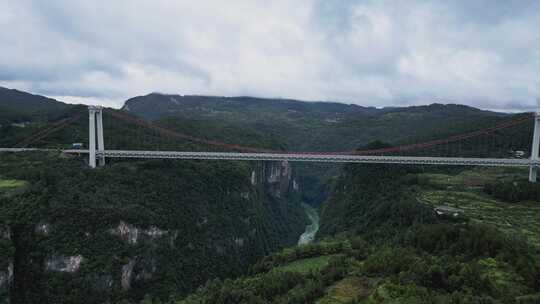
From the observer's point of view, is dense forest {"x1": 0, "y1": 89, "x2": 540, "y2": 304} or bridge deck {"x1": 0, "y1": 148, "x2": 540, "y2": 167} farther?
bridge deck {"x1": 0, "y1": 148, "x2": 540, "y2": 167}

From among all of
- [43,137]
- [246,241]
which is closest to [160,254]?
[246,241]

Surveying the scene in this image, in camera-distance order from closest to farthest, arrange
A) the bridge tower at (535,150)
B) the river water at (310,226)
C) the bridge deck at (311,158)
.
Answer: the bridge tower at (535,150)
the bridge deck at (311,158)
the river water at (310,226)

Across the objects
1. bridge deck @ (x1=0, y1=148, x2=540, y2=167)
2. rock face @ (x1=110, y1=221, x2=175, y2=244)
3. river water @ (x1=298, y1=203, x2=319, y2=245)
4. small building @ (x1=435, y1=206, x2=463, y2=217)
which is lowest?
river water @ (x1=298, y1=203, x2=319, y2=245)

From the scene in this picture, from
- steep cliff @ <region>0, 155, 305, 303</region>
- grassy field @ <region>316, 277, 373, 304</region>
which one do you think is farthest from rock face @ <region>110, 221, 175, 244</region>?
grassy field @ <region>316, 277, 373, 304</region>

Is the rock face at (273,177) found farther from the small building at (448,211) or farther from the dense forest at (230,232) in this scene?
the small building at (448,211)

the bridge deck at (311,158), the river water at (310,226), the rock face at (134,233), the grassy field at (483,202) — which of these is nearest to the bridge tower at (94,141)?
the bridge deck at (311,158)

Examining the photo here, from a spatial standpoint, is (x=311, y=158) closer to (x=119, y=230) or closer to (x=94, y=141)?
(x=119, y=230)

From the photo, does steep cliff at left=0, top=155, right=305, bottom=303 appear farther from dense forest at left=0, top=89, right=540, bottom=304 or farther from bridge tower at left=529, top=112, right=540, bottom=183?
bridge tower at left=529, top=112, right=540, bottom=183
